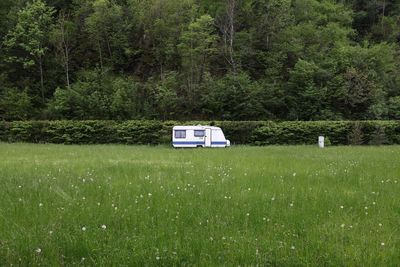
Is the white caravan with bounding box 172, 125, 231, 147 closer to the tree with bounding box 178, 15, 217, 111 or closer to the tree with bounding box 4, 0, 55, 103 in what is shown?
the tree with bounding box 178, 15, 217, 111

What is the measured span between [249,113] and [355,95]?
12557mm

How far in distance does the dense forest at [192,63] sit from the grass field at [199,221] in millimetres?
23222

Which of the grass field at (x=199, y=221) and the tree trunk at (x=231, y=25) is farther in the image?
the tree trunk at (x=231, y=25)

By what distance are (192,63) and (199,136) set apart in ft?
53.0

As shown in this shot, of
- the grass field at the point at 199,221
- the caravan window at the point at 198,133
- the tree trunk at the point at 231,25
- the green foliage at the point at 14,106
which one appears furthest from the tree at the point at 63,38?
the grass field at the point at 199,221

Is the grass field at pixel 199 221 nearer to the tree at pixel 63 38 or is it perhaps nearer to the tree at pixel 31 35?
the tree at pixel 63 38

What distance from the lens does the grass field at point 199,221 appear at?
282 centimetres

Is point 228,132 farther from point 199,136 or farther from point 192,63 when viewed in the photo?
point 192,63

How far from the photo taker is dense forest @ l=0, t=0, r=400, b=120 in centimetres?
2833

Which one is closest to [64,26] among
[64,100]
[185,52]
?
[64,100]

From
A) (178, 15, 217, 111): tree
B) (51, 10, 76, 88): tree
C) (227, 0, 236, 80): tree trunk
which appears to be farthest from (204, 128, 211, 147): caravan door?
(51, 10, 76, 88): tree

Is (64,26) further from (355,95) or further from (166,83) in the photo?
(355,95)

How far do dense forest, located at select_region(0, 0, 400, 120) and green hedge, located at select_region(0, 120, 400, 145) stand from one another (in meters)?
5.00

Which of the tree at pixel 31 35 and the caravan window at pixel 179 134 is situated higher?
the tree at pixel 31 35
